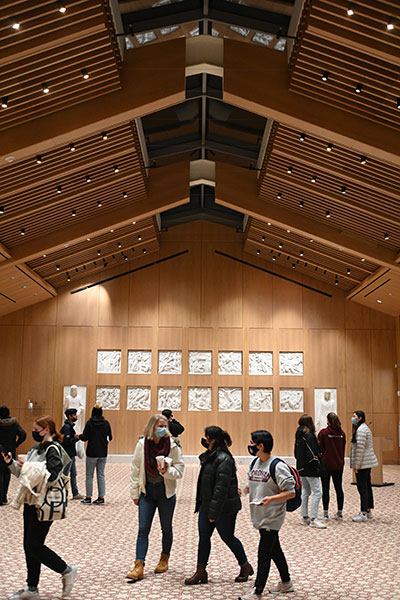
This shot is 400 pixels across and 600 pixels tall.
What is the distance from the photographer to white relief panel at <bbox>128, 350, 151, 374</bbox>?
63.6 ft

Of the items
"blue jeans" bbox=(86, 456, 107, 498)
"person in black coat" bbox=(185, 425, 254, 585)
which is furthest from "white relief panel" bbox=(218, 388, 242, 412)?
"person in black coat" bbox=(185, 425, 254, 585)

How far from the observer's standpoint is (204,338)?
19562 mm

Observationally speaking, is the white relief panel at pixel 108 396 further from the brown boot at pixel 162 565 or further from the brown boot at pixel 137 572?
the brown boot at pixel 137 572

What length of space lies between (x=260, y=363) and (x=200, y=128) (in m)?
7.99

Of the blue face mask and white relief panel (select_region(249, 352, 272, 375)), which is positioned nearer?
the blue face mask

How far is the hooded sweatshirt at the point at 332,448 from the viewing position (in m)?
8.95

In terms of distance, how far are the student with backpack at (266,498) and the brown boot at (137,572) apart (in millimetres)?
1093

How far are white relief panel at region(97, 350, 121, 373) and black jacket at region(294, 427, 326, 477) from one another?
1152 centimetres

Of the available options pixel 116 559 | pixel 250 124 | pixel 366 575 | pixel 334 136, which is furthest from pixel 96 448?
pixel 250 124

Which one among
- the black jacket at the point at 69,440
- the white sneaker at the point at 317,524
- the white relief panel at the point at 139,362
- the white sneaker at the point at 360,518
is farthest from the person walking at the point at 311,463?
the white relief panel at the point at 139,362

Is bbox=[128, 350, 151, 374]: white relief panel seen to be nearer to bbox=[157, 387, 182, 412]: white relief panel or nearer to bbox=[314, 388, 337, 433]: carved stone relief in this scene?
bbox=[157, 387, 182, 412]: white relief panel

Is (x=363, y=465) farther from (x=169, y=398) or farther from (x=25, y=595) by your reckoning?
(x=169, y=398)

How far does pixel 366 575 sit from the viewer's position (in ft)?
19.4

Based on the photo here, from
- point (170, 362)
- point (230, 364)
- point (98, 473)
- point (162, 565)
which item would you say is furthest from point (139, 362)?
point (162, 565)
